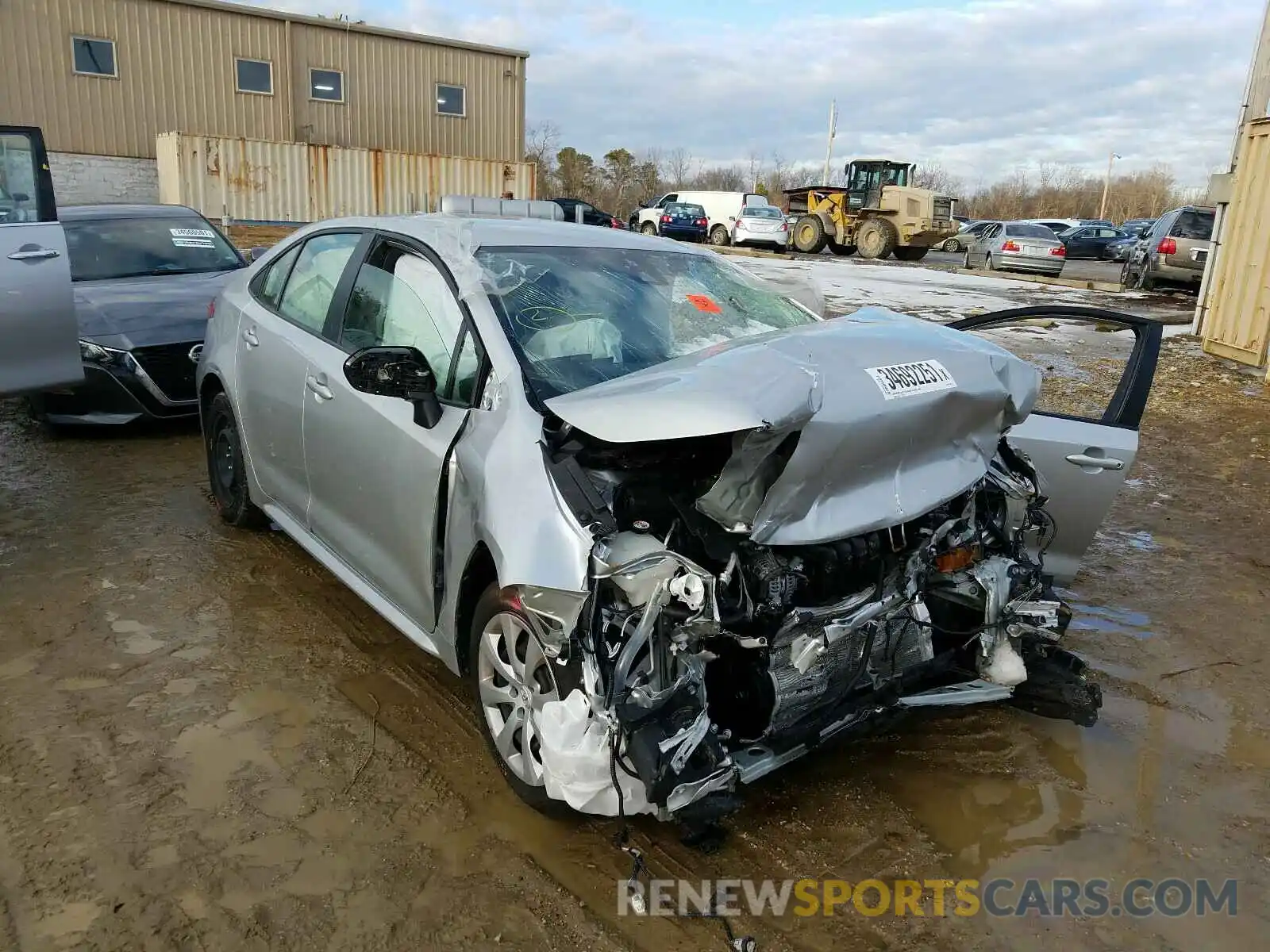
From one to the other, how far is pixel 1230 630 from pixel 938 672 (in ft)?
6.49

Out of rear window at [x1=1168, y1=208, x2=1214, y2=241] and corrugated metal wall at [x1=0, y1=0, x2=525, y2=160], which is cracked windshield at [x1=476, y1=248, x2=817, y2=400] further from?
corrugated metal wall at [x1=0, y1=0, x2=525, y2=160]

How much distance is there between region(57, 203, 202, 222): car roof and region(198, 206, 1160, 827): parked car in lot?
192 inches

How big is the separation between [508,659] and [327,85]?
24153mm

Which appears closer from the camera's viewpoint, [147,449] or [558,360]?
[558,360]

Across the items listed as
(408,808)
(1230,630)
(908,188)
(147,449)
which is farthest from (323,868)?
(908,188)

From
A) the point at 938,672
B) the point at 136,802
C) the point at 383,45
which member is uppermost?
the point at 383,45

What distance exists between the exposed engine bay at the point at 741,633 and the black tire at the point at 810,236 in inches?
1002

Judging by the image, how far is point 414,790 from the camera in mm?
2934

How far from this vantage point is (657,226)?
31.4m

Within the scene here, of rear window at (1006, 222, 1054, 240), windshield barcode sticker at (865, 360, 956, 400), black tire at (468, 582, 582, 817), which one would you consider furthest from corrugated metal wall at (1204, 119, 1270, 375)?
rear window at (1006, 222, 1054, 240)

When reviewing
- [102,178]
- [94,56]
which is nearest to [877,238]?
[102,178]

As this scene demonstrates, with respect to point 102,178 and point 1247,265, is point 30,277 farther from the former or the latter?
point 102,178

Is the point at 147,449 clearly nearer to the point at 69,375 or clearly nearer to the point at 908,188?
the point at 69,375

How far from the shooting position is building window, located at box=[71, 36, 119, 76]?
810 inches
